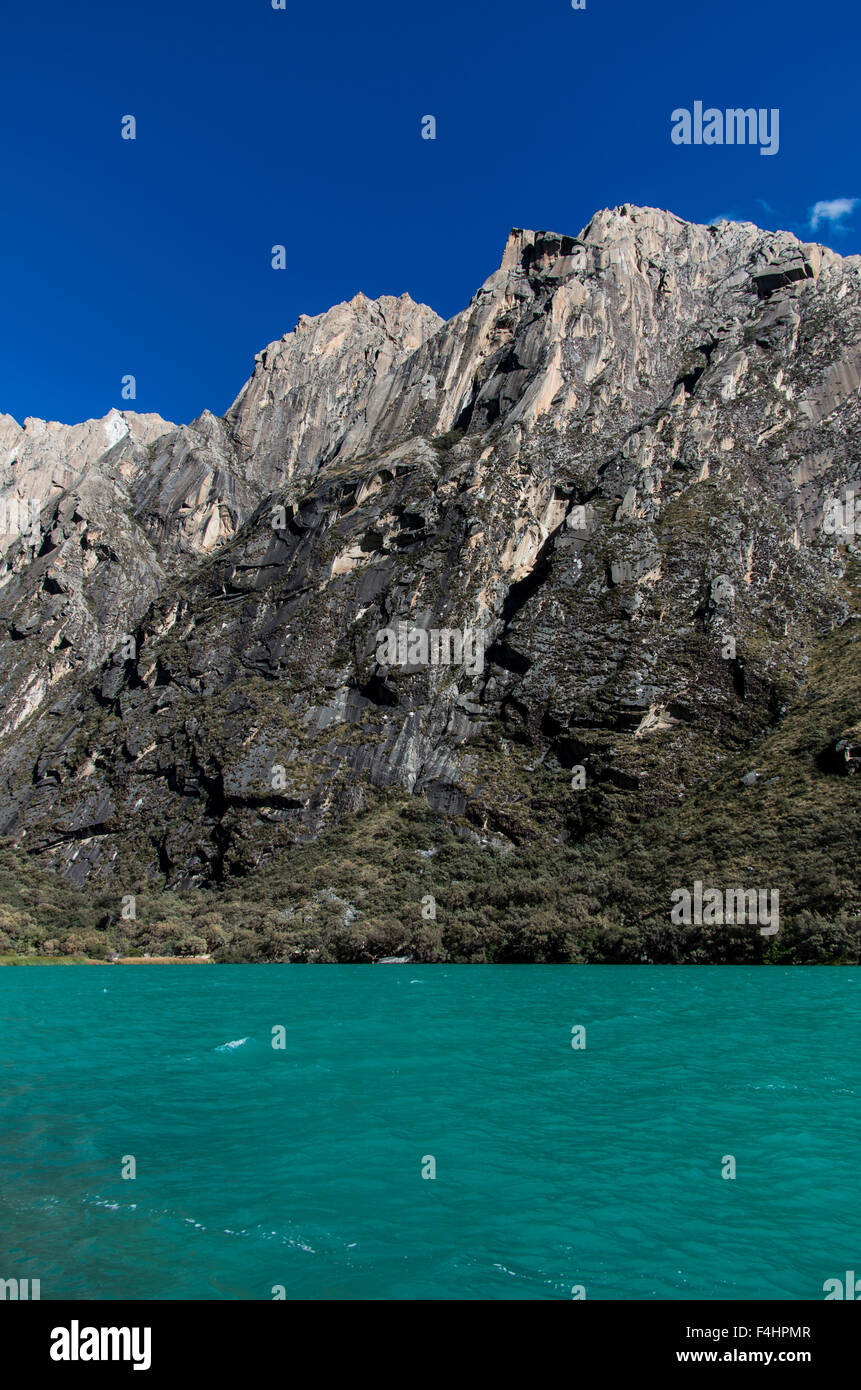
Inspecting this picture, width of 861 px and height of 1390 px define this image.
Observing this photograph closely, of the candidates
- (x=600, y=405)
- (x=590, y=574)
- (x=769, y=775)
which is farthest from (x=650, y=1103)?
(x=600, y=405)

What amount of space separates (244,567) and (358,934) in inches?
3489

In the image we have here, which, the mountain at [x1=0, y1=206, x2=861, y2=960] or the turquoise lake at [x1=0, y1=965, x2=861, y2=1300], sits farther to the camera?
the mountain at [x1=0, y1=206, x2=861, y2=960]

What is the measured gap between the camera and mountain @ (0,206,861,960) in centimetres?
8450

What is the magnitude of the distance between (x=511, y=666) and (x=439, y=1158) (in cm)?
10289

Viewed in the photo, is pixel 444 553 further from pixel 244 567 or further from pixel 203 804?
pixel 203 804

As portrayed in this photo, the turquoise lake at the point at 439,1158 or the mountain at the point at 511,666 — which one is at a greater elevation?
the mountain at the point at 511,666

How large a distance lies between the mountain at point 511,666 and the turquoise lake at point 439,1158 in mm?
40715

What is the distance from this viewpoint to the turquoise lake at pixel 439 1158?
11.9 metres

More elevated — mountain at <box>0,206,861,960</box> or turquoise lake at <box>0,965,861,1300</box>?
mountain at <box>0,206,861,960</box>

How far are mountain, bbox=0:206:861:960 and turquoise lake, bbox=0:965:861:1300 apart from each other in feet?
134

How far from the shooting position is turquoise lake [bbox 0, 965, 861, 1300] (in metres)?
11.9
